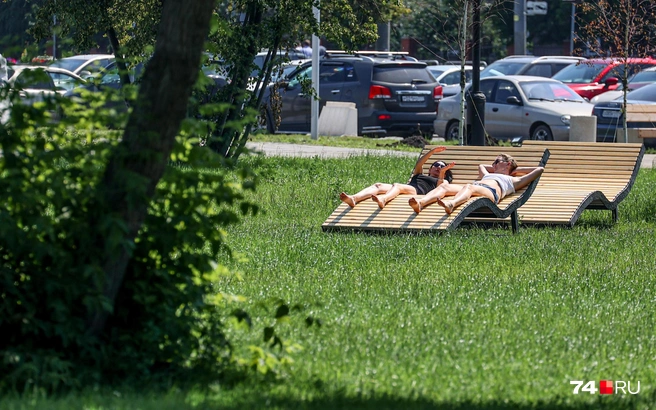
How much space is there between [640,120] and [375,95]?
6.18 metres

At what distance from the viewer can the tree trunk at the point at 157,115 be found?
5164mm

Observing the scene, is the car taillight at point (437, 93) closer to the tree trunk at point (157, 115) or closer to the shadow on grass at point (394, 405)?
the tree trunk at point (157, 115)

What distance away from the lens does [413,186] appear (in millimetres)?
12062

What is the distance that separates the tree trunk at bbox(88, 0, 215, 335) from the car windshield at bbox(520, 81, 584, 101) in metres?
18.8

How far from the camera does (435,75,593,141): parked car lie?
74.4 ft

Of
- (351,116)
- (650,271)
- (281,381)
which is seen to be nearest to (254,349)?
(281,381)

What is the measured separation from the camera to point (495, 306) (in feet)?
24.1

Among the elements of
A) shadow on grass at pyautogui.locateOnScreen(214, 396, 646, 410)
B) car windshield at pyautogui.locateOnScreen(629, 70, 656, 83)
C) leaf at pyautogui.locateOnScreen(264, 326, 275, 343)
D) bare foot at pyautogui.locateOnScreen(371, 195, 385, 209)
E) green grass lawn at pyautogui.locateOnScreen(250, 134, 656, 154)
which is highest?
car windshield at pyautogui.locateOnScreen(629, 70, 656, 83)

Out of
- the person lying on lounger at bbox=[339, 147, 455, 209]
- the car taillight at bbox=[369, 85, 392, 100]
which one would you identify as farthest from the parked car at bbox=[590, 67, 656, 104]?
the person lying on lounger at bbox=[339, 147, 455, 209]

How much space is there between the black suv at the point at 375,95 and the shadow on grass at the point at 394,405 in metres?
19.6

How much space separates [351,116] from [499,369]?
19.3 metres

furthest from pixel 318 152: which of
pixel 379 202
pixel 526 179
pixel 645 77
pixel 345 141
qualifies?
pixel 645 77

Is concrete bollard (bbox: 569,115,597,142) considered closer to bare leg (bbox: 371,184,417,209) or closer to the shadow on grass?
bare leg (bbox: 371,184,417,209)

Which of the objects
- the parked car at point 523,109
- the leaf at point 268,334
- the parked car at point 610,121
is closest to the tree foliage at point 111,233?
the leaf at point 268,334
